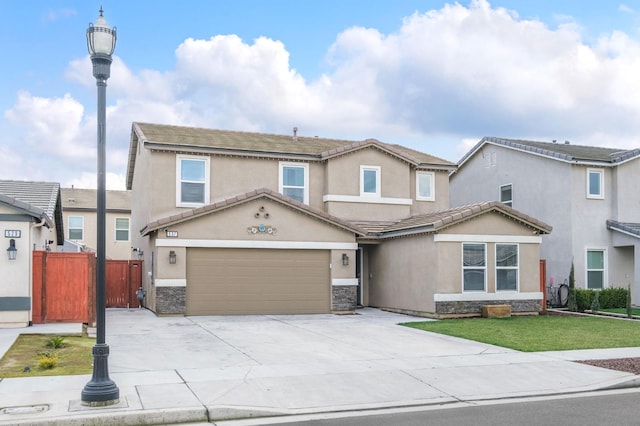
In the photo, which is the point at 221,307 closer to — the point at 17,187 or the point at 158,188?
the point at 158,188

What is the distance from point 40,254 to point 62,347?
4.55 metres

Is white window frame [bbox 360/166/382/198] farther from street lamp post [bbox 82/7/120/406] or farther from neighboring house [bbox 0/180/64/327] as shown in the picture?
street lamp post [bbox 82/7/120/406]

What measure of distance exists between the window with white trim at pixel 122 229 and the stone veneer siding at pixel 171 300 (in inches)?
856

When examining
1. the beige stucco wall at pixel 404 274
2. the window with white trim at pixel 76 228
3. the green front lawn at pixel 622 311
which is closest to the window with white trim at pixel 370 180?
the beige stucco wall at pixel 404 274

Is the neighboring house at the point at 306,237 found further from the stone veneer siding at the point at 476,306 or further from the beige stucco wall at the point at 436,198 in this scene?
the beige stucco wall at the point at 436,198

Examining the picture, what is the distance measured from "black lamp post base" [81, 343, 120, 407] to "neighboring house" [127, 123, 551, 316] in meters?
12.2

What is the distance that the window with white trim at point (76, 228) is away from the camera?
41.2 m

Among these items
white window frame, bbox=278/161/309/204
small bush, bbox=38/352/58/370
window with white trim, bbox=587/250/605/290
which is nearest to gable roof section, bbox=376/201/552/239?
white window frame, bbox=278/161/309/204

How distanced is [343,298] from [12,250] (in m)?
10.9

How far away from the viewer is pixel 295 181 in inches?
1028

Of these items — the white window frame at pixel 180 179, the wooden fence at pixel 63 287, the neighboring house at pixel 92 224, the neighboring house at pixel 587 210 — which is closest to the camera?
the wooden fence at pixel 63 287

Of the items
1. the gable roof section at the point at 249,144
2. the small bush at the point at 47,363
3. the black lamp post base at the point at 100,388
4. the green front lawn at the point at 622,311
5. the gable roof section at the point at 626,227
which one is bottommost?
the green front lawn at the point at 622,311

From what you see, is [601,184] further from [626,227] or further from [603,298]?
[603,298]

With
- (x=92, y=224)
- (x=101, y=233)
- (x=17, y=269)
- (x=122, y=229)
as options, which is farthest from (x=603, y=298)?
(x=92, y=224)
